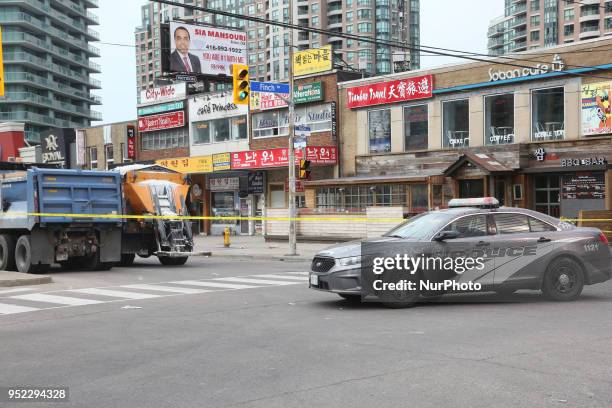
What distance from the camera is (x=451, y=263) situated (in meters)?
10.9

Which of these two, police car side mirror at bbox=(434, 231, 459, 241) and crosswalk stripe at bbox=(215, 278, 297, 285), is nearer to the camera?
police car side mirror at bbox=(434, 231, 459, 241)

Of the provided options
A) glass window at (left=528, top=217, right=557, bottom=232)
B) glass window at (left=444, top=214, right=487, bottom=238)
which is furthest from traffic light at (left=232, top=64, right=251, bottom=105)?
glass window at (left=528, top=217, right=557, bottom=232)

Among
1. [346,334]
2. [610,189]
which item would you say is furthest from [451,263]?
[610,189]

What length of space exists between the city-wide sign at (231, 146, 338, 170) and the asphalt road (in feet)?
71.4

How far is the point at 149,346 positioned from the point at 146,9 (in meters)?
155

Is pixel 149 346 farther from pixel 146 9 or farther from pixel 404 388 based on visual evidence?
pixel 146 9

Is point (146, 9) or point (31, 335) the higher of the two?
point (146, 9)

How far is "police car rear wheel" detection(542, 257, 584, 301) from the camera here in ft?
37.0

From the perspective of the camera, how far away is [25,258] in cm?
1872

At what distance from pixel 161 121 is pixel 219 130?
5704mm

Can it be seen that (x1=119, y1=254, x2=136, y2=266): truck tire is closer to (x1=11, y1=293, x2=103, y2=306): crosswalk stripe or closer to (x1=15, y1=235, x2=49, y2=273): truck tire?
(x1=15, y1=235, x2=49, y2=273): truck tire

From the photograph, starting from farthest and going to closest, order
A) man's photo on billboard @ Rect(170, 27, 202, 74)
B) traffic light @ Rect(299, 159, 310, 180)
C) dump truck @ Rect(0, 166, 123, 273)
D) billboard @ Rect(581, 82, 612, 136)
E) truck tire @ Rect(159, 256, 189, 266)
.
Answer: man's photo on billboard @ Rect(170, 27, 202, 74) < billboard @ Rect(581, 82, 612, 136) < traffic light @ Rect(299, 159, 310, 180) < truck tire @ Rect(159, 256, 189, 266) < dump truck @ Rect(0, 166, 123, 273)

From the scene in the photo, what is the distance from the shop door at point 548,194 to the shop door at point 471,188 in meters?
2.20

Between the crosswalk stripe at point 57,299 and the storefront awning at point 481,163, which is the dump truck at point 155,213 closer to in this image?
the crosswalk stripe at point 57,299
